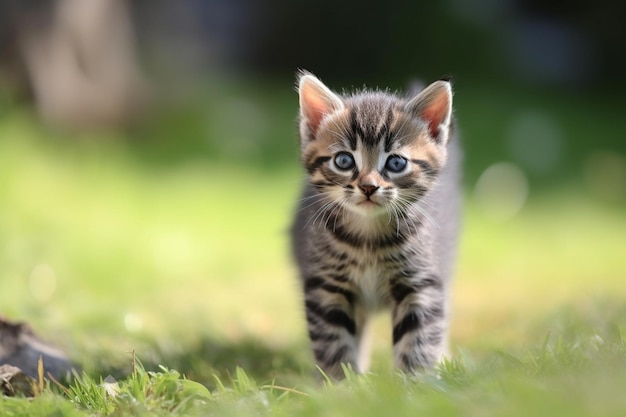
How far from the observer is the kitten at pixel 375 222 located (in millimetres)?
3242

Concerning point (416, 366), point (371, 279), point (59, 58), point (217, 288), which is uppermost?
point (59, 58)

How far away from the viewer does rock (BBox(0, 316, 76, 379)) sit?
321 cm

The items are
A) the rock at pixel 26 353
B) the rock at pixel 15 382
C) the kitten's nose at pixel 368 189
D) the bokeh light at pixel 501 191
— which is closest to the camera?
the rock at pixel 15 382

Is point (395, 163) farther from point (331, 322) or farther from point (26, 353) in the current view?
point (26, 353)

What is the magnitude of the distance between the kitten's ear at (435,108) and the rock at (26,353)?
1.70m

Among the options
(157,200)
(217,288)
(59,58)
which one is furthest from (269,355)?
(59,58)

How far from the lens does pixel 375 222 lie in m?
3.38

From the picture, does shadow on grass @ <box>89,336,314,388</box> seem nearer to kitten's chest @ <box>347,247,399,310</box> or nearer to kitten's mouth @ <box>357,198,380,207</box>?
kitten's chest @ <box>347,247,399,310</box>

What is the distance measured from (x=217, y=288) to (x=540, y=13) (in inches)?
329

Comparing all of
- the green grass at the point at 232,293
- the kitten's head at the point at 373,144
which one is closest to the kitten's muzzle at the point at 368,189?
the kitten's head at the point at 373,144

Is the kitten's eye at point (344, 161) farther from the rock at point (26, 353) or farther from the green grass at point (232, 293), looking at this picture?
the rock at point (26, 353)

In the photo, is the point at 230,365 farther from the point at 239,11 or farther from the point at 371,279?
the point at 239,11

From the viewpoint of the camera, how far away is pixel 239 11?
40.1 ft

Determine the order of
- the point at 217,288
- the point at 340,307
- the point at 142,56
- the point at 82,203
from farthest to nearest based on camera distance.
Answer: the point at 142,56
the point at 82,203
the point at 217,288
the point at 340,307
